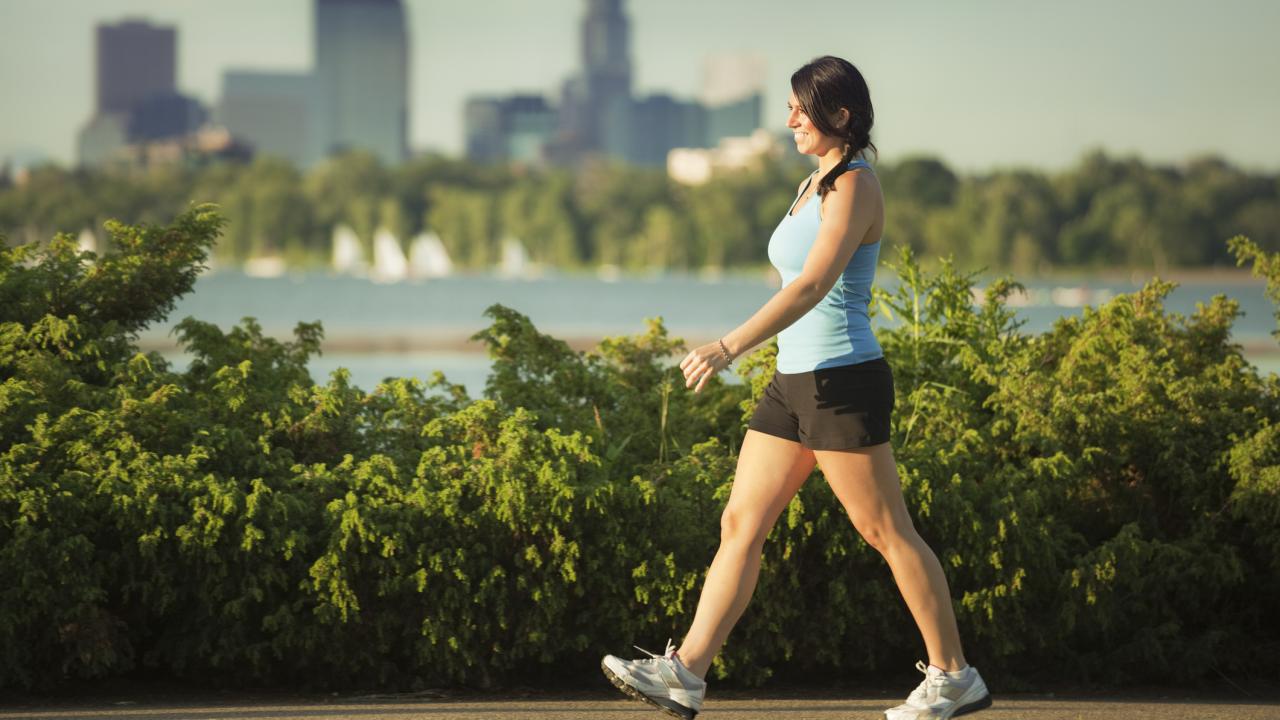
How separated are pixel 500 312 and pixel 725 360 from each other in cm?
236

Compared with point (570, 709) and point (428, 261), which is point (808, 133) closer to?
point (570, 709)

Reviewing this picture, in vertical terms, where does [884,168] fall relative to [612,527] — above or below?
above

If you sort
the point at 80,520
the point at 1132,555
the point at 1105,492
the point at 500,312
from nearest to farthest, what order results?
the point at 80,520, the point at 1132,555, the point at 1105,492, the point at 500,312

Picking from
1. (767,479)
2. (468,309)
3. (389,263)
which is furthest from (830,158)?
(389,263)

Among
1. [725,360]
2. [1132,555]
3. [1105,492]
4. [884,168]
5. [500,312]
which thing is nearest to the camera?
[725,360]

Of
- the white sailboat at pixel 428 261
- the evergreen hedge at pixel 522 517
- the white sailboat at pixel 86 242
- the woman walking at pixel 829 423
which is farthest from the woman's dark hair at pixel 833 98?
the white sailboat at pixel 428 261

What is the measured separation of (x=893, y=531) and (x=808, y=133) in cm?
123

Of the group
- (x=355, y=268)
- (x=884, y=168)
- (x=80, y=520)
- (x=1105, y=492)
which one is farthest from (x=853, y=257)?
(x=884, y=168)

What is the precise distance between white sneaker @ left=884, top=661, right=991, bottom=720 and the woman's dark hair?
1.53m

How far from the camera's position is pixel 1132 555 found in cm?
560

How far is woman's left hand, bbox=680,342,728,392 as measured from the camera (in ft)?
13.9

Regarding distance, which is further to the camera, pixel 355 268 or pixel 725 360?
pixel 355 268

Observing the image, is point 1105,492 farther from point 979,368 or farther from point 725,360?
point 725,360

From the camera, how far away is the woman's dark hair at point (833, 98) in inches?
179
